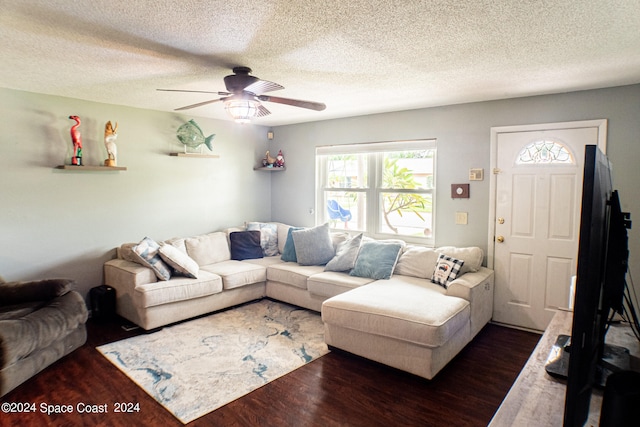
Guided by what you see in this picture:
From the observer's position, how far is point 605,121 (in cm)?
339

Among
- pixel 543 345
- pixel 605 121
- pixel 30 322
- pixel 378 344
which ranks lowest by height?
pixel 378 344

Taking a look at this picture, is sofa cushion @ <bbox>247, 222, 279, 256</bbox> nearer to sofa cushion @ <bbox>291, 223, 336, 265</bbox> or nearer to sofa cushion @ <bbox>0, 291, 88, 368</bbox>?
sofa cushion @ <bbox>291, 223, 336, 265</bbox>

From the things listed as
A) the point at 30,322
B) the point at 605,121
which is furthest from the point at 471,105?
the point at 30,322

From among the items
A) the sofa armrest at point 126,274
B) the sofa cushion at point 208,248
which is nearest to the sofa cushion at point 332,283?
the sofa cushion at point 208,248

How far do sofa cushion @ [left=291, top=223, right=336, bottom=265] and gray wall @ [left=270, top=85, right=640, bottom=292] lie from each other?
86 cm

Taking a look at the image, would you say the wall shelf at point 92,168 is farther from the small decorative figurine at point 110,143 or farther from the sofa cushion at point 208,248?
the sofa cushion at point 208,248

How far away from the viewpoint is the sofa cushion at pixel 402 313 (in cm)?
281

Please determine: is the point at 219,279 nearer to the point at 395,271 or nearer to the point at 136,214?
the point at 136,214

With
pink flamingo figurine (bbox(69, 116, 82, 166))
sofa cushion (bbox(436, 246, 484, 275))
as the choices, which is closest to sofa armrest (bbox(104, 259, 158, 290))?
pink flamingo figurine (bbox(69, 116, 82, 166))

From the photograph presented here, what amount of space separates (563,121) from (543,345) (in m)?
2.82

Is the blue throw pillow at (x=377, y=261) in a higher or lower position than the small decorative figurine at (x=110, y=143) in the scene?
lower

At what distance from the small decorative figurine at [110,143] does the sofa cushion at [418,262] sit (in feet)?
11.2

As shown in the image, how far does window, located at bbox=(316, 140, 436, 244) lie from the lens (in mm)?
4586

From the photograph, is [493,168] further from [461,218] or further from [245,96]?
[245,96]
